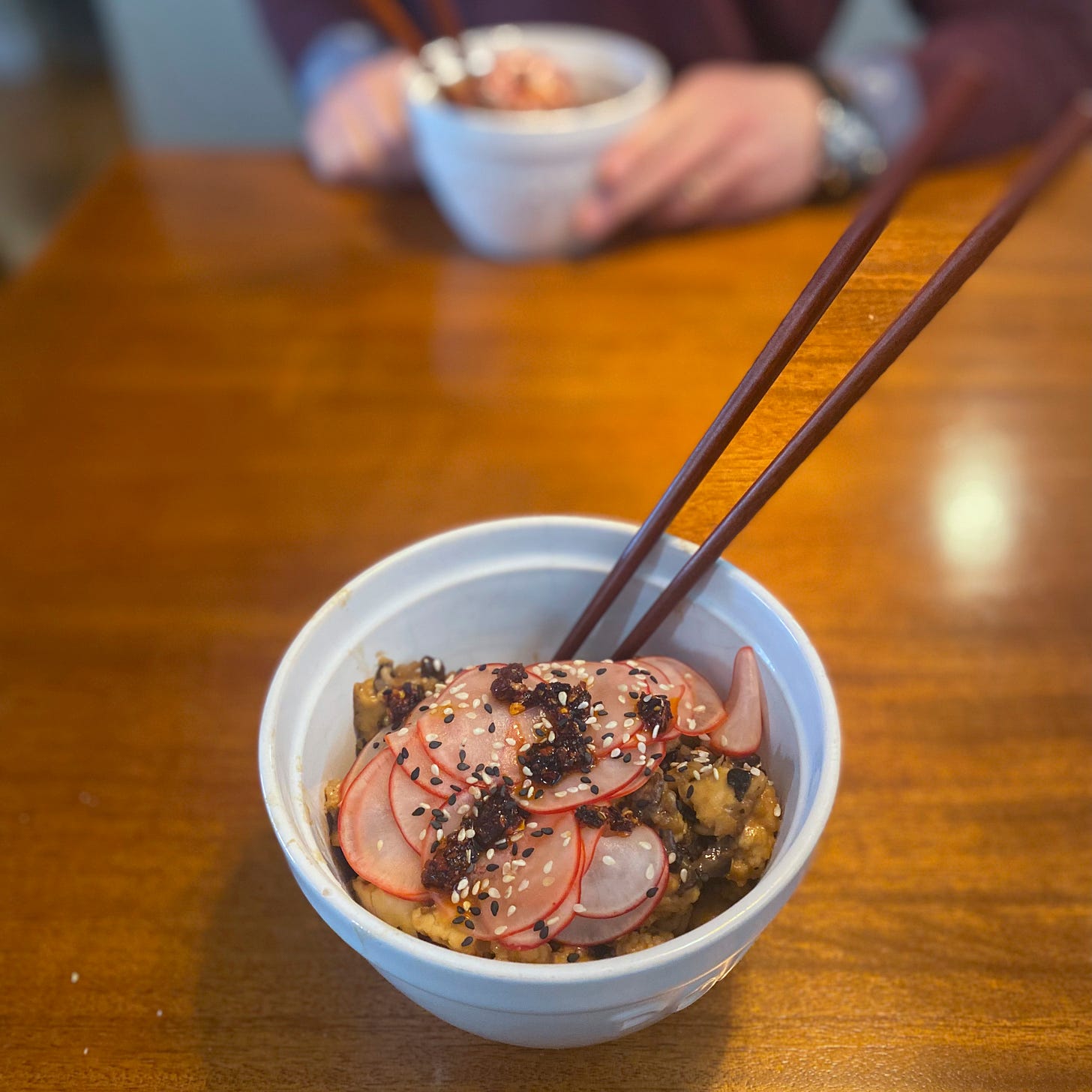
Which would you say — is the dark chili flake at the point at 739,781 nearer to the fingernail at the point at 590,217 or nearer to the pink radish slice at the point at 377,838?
the pink radish slice at the point at 377,838

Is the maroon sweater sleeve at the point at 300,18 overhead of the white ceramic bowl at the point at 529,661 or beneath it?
overhead

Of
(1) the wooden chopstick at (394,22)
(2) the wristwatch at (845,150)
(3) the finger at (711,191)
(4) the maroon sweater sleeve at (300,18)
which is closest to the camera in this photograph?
(1) the wooden chopstick at (394,22)

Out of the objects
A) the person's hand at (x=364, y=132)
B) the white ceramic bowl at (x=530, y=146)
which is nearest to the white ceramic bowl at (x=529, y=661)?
the white ceramic bowl at (x=530, y=146)

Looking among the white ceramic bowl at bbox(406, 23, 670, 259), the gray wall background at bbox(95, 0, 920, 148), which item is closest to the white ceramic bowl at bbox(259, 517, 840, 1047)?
the white ceramic bowl at bbox(406, 23, 670, 259)

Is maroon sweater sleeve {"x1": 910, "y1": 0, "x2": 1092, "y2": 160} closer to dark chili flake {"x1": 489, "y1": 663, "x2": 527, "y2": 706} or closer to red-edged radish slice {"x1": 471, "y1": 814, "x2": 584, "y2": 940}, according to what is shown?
dark chili flake {"x1": 489, "y1": 663, "x2": 527, "y2": 706}

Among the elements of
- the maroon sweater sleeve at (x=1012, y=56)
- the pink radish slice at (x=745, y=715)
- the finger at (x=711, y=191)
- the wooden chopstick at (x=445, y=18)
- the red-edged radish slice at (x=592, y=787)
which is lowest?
the maroon sweater sleeve at (x=1012, y=56)

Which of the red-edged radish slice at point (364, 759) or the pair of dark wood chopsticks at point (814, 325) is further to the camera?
the red-edged radish slice at point (364, 759)

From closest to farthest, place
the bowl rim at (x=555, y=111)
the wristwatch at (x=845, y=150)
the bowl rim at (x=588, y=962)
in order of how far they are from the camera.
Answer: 1. the bowl rim at (x=588, y=962)
2. the bowl rim at (x=555, y=111)
3. the wristwatch at (x=845, y=150)
